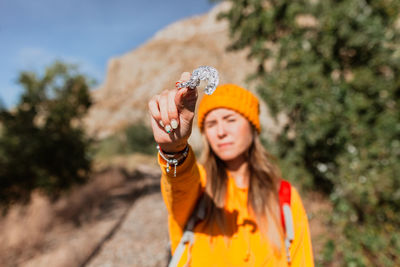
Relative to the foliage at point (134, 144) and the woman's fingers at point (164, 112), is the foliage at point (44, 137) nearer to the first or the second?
the woman's fingers at point (164, 112)

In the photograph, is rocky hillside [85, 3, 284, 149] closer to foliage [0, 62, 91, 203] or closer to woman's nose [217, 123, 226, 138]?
foliage [0, 62, 91, 203]

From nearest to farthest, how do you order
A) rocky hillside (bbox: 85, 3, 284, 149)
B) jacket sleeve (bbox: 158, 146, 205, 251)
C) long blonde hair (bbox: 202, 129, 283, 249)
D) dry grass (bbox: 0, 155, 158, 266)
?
jacket sleeve (bbox: 158, 146, 205, 251) → long blonde hair (bbox: 202, 129, 283, 249) → dry grass (bbox: 0, 155, 158, 266) → rocky hillside (bbox: 85, 3, 284, 149)

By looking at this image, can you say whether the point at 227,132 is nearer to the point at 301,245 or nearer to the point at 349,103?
the point at 301,245

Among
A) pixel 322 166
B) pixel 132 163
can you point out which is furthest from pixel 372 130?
pixel 132 163

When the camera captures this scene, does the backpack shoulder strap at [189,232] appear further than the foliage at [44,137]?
No

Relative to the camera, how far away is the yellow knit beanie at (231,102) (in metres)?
1.53

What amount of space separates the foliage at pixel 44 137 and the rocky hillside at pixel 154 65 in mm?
25055

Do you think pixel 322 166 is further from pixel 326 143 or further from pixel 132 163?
pixel 132 163

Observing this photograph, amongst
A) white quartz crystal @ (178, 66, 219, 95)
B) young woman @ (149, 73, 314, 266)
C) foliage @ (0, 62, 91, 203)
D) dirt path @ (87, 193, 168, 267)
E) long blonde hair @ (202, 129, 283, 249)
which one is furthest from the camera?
foliage @ (0, 62, 91, 203)

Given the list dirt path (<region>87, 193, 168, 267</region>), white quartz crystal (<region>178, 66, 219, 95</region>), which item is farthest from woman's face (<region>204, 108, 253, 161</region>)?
dirt path (<region>87, 193, 168, 267</region>)

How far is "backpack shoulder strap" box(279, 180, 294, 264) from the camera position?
4.35 feet

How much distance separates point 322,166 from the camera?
443 centimetres

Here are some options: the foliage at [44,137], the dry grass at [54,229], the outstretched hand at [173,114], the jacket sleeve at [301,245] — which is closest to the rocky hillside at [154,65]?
the foliage at [44,137]

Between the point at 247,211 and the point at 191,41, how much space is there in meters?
59.5
